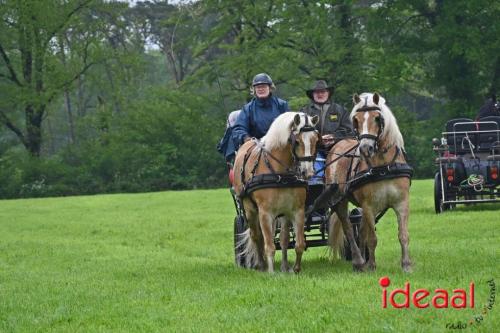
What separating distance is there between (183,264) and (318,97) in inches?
126

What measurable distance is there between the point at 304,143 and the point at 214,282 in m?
1.88

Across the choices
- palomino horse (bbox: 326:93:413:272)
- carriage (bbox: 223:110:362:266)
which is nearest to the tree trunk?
carriage (bbox: 223:110:362:266)

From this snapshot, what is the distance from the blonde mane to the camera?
10336mm

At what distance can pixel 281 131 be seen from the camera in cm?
1049

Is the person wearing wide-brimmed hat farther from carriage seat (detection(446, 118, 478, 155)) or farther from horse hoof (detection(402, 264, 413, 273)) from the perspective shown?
carriage seat (detection(446, 118, 478, 155))

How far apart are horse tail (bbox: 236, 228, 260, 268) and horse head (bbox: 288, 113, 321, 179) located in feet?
5.73

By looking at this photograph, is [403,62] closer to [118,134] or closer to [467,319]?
[118,134]

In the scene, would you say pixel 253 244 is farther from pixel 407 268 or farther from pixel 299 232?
pixel 407 268

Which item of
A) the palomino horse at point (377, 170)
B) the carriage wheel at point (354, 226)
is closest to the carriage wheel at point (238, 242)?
the carriage wheel at point (354, 226)

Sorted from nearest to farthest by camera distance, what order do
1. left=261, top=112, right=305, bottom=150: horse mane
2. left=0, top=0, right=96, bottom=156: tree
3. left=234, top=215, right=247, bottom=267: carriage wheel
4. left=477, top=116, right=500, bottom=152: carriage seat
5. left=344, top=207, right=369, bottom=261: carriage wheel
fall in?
left=261, top=112, right=305, bottom=150: horse mane → left=344, top=207, right=369, bottom=261: carriage wheel → left=234, top=215, right=247, bottom=267: carriage wheel → left=477, top=116, right=500, bottom=152: carriage seat → left=0, top=0, right=96, bottom=156: tree

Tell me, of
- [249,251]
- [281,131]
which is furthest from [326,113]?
[249,251]

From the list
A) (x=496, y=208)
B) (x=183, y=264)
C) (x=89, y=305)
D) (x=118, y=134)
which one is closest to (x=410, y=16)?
(x=118, y=134)

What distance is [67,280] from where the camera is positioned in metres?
11.5

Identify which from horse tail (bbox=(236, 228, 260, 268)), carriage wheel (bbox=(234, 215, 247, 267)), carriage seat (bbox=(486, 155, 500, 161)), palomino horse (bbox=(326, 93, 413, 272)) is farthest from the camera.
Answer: carriage seat (bbox=(486, 155, 500, 161))
